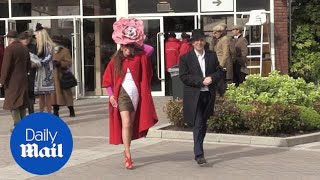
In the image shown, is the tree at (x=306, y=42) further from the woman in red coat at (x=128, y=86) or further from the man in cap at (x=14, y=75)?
the woman in red coat at (x=128, y=86)

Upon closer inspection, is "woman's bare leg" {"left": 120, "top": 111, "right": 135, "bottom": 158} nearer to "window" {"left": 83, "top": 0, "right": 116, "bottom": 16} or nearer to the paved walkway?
Result: the paved walkway

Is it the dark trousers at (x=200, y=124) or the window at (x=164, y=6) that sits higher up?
the window at (x=164, y=6)

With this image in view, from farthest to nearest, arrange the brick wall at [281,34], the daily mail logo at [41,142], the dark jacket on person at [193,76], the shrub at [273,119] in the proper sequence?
the brick wall at [281,34], the shrub at [273,119], the dark jacket on person at [193,76], the daily mail logo at [41,142]

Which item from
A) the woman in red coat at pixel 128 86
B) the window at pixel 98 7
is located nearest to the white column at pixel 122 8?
the window at pixel 98 7

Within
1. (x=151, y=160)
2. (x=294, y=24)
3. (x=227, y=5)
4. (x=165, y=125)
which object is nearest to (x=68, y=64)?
(x=165, y=125)

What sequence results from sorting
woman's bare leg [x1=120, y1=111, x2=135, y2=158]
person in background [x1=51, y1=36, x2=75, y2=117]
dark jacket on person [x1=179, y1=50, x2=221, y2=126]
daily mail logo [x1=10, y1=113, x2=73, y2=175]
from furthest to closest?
person in background [x1=51, y1=36, x2=75, y2=117], dark jacket on person [x1=179, y1=50, x2=221, y2=126], woman's bare leg [x1=120, y1=111, x2=135, y2=158], daily mail logo [x1=10, y1=113, x2=73, y2=175]

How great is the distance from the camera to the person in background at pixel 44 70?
11.9m

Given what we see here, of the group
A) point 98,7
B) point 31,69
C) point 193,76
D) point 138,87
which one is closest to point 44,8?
point 98,7

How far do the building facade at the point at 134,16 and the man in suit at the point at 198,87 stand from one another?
9.33 meters

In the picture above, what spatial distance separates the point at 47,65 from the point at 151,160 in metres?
4.24

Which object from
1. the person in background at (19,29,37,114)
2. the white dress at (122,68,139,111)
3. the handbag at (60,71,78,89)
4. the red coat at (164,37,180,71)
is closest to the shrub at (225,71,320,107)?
the handbag at (60,71,78,89)

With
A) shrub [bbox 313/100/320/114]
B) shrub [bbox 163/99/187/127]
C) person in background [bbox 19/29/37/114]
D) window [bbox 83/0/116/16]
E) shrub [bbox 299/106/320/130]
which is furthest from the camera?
window [bbox 83/0/116/16]

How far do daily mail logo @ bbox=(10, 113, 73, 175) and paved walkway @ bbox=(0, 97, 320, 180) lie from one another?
84.0 inches

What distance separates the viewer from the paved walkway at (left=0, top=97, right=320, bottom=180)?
768 centimetres
